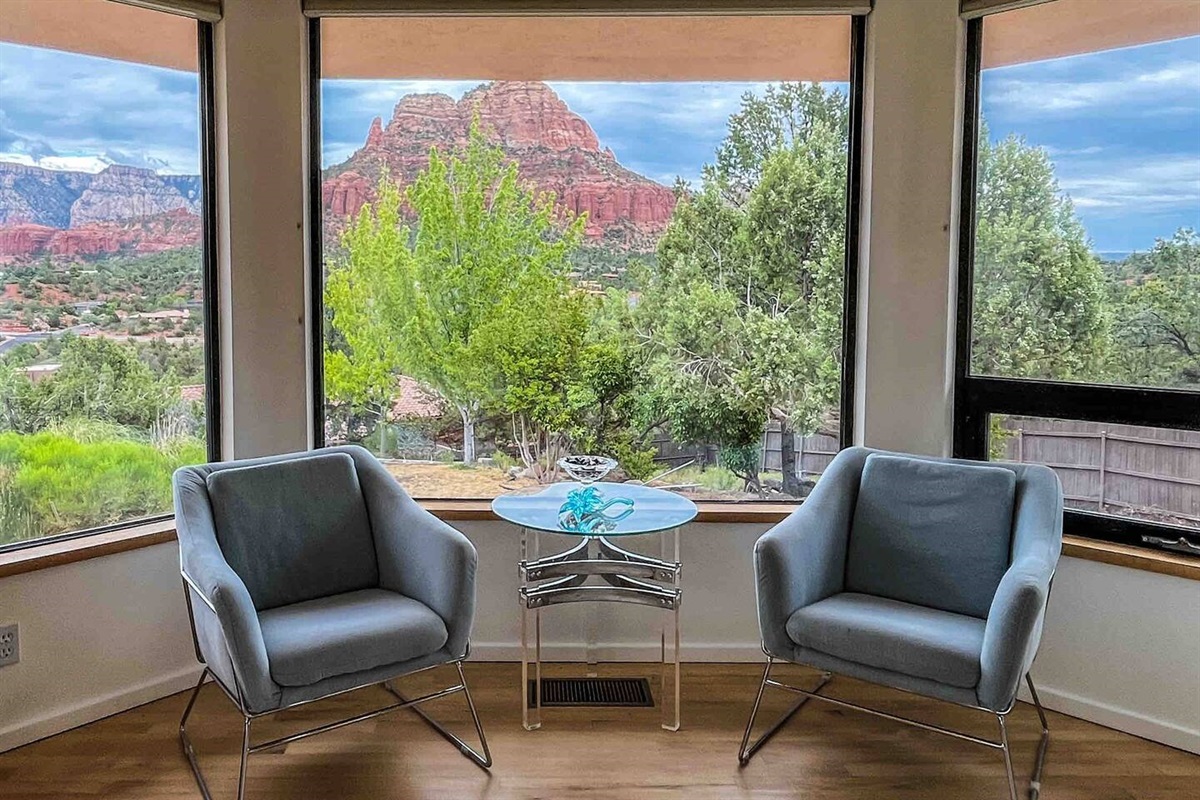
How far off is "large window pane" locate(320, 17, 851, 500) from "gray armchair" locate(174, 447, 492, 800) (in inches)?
24.6

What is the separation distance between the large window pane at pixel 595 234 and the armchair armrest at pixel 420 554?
55 cm

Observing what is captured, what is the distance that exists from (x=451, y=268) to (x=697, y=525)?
1.29 metres

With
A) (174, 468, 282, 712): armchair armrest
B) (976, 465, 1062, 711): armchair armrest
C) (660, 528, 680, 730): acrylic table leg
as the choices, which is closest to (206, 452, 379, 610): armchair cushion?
(174, 468, 282, 712): armchair armrest

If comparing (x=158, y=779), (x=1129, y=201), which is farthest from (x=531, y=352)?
(x=1129, y=201)

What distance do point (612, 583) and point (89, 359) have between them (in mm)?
1862

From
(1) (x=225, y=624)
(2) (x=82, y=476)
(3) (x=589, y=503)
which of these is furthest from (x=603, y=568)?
(2) (x=82, y=476)

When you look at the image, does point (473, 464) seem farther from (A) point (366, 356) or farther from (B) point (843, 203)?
(B) point (843, 203)

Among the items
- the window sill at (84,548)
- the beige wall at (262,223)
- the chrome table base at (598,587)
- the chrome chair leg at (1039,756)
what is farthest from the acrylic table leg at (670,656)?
the window sill at (84,548)

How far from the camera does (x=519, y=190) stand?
10.8 ft

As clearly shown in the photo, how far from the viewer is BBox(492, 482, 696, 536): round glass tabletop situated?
2633 mm

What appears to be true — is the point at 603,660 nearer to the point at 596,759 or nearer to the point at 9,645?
the point at 596,759

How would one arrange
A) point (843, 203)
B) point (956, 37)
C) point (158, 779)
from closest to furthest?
1. point (158, 779)
2. point (956, 37)
3. point (843, 203)

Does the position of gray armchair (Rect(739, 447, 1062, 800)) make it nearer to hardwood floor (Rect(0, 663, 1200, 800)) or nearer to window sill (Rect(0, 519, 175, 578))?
hardwood floor (Rect(0, 663, 1200, 800))

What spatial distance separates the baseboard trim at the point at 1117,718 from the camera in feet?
8.78
